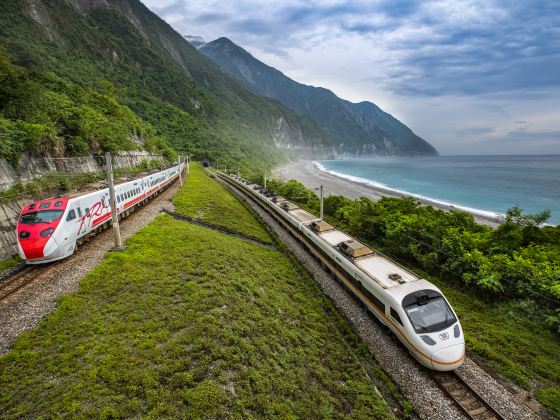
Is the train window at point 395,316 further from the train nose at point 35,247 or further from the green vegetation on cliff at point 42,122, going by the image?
the green vegetation on cliff at point 42,122

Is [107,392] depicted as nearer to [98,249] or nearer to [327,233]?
[98,249]

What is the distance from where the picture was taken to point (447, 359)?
11.2 meters

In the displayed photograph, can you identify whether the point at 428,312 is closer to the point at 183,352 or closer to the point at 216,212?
the point at 183,352

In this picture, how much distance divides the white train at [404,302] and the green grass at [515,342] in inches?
93.3

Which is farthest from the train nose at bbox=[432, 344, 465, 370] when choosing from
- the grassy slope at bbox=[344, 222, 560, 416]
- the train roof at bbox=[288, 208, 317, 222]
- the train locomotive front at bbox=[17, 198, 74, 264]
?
the train locomotive front at bbox=[17, 198, 74, 264]

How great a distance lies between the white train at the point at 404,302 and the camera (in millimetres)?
11523

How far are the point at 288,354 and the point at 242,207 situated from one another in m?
28.4

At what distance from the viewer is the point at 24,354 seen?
9.20 metres

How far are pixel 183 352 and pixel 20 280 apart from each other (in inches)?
390

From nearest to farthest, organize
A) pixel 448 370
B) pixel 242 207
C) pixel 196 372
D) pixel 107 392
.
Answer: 1. pixel 107 392
2. pixel 196 372
3. pixel 448 370
4. pixel 242 207

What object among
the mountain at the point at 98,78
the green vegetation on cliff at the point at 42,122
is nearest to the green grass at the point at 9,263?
the green vegetation on cliff at the point at 42,122

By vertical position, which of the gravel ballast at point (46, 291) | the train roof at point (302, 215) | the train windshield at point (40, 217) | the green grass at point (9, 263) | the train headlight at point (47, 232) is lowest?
the train roof at point (302, 215)

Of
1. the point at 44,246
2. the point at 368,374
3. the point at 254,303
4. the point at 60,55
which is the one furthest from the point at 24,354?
the point at 60,55

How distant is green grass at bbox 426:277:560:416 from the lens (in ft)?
37.8
